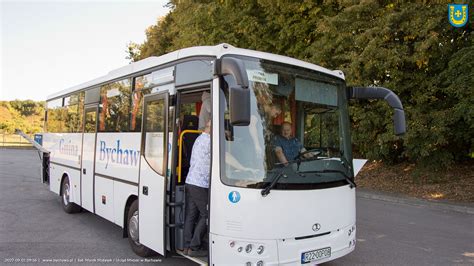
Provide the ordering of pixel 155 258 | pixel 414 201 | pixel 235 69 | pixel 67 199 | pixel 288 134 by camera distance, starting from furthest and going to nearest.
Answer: pixel 414 201
pixel 67 199
pixel 155 258
pixel 288 134
pixel 235 69

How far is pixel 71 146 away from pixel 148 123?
4034 mm

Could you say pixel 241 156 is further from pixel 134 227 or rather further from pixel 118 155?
pixel 118 155

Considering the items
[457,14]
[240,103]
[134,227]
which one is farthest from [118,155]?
[457,14]

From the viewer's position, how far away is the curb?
34.8ft

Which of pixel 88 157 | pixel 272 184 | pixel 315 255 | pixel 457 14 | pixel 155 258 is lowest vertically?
pixel 155 258

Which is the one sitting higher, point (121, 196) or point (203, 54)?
point (203, 54)

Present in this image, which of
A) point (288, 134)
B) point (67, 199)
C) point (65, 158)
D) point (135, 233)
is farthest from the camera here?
point (65, 158)

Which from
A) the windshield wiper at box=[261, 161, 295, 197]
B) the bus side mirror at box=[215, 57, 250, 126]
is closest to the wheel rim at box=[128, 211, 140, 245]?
the windshield wiper at box=[261, 161, 295, 197]

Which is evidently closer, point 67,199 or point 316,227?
point 316,227

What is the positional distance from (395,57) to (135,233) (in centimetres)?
877

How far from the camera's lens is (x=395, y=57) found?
1117 centimetres

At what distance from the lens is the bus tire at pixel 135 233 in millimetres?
5934

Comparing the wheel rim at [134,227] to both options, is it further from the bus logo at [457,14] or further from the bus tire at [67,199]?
the bus logo at [457,14]

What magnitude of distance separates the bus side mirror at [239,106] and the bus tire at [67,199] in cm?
657
